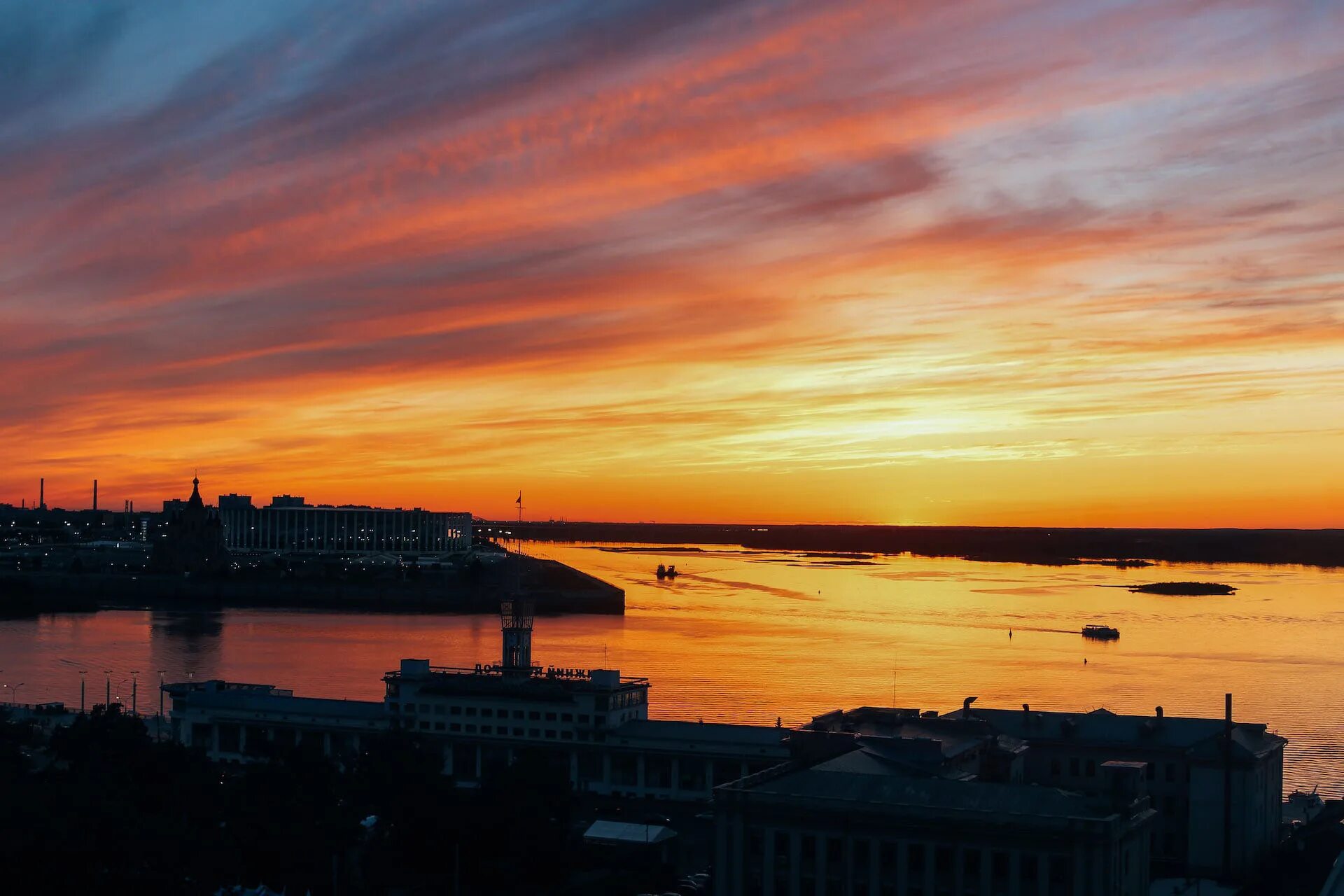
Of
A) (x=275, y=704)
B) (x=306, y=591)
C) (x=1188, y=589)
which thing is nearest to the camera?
(x=275, y=704)

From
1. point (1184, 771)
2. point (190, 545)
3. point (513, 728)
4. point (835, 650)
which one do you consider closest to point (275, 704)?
point (513, 728)

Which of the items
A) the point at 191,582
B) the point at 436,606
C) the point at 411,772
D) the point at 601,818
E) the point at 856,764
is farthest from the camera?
the point at 191,582

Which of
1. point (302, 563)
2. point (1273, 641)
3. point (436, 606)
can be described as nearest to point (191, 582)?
point (302, 563)

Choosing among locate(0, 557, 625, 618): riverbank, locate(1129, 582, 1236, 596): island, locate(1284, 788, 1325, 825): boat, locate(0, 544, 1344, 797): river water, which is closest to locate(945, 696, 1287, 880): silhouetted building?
locate(1284, 788, 1325, 825): boat

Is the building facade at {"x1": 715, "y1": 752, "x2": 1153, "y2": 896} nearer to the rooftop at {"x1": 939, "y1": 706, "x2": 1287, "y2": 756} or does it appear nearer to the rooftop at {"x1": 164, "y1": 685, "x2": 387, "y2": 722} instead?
the rooftop at {"x1": 939, "y1": 706, "x2": 1287, "y2": 756}

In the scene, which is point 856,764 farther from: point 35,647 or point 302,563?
point 302,563

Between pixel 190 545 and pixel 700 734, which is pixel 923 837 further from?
pixel 190 545
